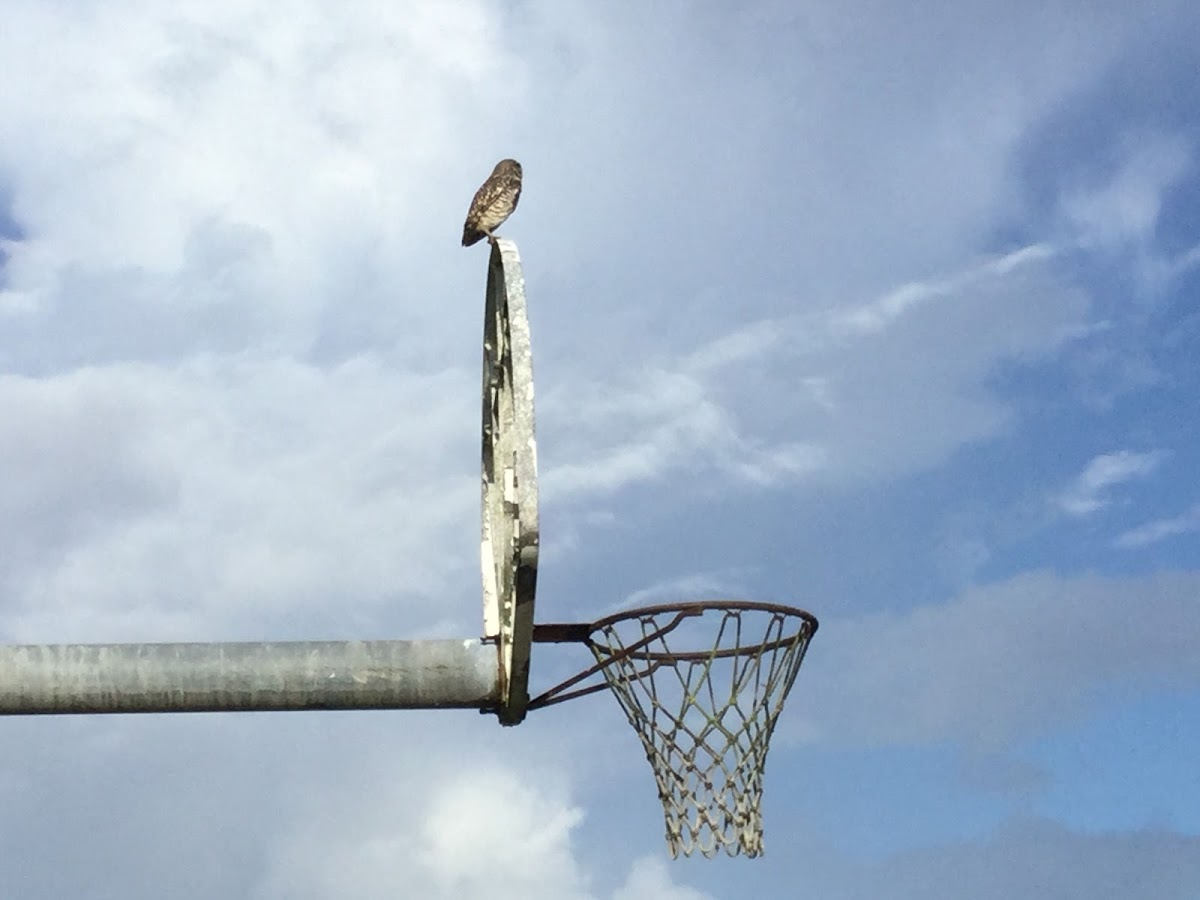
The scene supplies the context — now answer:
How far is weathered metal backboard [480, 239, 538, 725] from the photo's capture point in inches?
338

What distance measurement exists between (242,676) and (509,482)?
1886 millimetres

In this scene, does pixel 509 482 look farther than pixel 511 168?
No

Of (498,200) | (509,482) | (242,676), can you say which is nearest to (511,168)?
(498,200)

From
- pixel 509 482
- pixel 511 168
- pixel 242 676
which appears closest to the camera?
pixel 509 482

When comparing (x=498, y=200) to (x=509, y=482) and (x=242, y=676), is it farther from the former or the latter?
(x=242, y=676)

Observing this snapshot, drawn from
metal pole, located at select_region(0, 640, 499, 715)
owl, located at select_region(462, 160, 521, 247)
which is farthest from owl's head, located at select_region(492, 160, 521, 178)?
metal pole, located at select_region(0, 640, 499, 715)

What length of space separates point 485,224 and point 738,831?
4006 mm

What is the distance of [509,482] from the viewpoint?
886cm

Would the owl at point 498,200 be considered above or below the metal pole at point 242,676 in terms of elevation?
above

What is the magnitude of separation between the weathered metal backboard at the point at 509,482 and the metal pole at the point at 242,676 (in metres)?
0.27

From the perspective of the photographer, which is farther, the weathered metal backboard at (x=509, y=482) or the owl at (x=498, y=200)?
the owl at (x=498, y=200)

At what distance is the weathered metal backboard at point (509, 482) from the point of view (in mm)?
8594

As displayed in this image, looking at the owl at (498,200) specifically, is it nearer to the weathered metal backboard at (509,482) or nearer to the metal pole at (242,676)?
the weathered metal backboard at (509,482)

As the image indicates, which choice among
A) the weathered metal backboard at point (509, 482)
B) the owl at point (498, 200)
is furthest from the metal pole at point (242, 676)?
the owl at point (498, 200)
